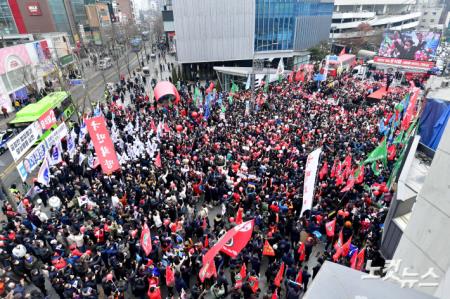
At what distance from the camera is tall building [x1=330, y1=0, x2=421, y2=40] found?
181 ft

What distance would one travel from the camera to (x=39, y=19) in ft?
151

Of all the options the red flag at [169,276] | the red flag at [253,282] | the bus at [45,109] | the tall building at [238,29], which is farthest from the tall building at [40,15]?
the red flag at [253,282]

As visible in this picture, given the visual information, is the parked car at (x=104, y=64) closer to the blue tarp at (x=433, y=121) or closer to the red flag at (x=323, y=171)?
the red flag at (x=323, y=171)

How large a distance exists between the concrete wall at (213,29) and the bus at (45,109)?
14812 mm

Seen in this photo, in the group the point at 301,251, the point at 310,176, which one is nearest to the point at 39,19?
the point at 310,176

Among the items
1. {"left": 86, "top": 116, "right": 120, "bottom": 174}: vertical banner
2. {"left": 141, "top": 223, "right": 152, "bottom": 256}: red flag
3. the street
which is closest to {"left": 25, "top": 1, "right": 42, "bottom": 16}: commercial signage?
the street

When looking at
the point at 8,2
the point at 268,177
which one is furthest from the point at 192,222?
the point at 8,2

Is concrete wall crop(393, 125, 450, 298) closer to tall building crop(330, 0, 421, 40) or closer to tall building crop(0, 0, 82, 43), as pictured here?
tall building crop(330, 0, 421, 40)

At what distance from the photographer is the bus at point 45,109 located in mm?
17281

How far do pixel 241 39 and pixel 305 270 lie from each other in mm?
30430

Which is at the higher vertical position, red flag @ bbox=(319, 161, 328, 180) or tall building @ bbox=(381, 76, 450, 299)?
tall building @ bbox=(381, 76, 450, 299)

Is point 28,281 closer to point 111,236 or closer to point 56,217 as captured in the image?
point 56,217

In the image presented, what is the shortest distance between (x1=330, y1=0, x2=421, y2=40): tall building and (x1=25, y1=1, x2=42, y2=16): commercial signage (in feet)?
162

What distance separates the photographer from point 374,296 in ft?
9.89
